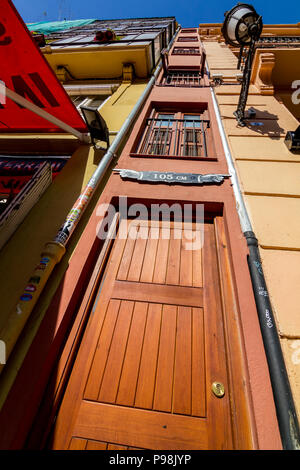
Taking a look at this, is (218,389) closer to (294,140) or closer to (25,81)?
(294,140)

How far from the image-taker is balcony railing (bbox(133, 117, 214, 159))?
15.3 ft


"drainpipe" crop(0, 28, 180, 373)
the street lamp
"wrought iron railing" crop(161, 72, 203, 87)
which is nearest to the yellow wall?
the street lamp

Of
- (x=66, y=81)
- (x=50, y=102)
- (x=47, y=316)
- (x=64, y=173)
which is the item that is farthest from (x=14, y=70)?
(x=66, y=81)

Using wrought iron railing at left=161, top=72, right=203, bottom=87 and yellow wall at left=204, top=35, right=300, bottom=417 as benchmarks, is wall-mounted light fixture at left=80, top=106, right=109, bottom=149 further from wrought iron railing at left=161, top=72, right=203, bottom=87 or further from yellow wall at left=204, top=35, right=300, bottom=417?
wrought iron railing at left=161, top=72, right=203, bottom=87

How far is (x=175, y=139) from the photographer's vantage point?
4953 millimetres

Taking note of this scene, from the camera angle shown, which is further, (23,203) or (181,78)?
(181,78)

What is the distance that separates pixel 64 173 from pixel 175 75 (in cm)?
789

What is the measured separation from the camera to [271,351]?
1.89 metres

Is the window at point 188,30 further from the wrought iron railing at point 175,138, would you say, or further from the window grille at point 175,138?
the wrought iron railing at point 175,138

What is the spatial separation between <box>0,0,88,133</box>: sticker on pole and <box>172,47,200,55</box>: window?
10715 millimetres

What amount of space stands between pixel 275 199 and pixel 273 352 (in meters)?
2.23

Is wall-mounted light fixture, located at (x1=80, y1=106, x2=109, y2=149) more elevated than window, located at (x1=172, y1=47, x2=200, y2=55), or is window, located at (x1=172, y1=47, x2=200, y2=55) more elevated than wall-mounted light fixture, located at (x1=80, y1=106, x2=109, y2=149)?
window, located at (x1=172, y1=47, x2=200, y2=55)

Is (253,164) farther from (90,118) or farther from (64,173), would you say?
(64,173)

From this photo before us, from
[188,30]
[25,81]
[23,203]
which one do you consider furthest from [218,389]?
[188,30]
